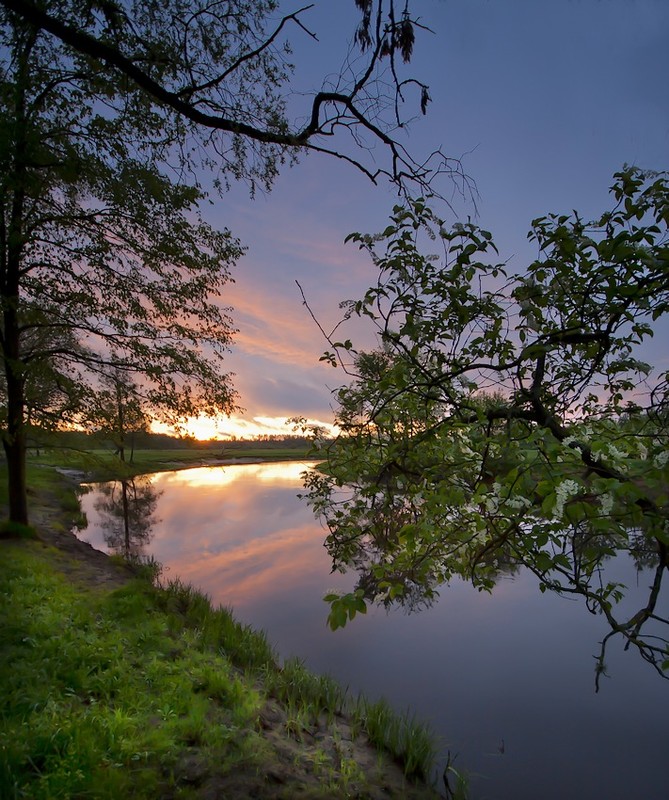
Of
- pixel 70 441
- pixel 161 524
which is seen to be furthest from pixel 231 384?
pixel 161 524

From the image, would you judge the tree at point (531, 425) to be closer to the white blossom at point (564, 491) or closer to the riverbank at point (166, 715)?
the white blossom at point (564, 491)

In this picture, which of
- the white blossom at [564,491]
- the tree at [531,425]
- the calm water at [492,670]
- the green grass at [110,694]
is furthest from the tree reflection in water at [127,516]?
the white blossom at [564,491]

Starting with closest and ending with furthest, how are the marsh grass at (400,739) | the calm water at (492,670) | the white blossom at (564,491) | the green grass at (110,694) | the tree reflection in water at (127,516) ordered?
the white blossom at (564,491), the green grass at (110,694), the marsh grass at (400,739), the calm water at (492,670), the tree reflection in water at (127,516)

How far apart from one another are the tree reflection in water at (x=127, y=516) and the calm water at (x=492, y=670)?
3.34ft

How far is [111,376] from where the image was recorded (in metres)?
12.3

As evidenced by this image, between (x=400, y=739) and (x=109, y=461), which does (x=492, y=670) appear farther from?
(x=109, y=461)

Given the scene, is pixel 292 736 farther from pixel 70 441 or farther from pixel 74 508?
pixel 74 508

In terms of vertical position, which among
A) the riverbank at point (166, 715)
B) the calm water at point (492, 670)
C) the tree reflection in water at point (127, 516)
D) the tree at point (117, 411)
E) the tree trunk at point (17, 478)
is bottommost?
the calm water at point (492, 670)

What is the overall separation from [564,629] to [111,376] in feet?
45.8

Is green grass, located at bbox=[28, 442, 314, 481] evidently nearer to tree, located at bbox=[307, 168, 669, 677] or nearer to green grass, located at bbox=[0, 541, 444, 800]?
tree, located at bbox=[307, 168, 669, 677]

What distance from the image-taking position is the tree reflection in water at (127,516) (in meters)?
19.7

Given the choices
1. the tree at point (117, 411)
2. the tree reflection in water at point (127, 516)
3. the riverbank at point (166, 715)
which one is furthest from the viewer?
the tree reflection in water at point (127, 516)

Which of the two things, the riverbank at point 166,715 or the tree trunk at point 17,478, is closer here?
the riverbank at point 166,715

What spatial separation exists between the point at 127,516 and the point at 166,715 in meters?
23.5
